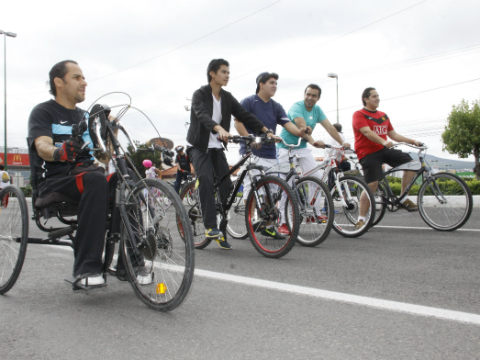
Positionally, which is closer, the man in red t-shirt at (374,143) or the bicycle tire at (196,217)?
the bicycle tire at (196,217)

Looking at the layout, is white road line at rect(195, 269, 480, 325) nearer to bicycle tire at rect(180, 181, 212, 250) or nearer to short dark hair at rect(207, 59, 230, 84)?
bicycle tire at rect(180, 181, 212, 250)

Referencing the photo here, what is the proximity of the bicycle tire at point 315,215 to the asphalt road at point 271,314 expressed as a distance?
0.88 metres

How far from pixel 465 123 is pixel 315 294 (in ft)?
185

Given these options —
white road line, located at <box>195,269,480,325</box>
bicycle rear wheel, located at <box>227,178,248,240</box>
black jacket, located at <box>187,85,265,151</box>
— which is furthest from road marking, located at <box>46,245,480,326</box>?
black jacket, located at <box>187,85,265,151</box>

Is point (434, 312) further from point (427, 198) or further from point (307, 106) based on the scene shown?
point (307, 106)

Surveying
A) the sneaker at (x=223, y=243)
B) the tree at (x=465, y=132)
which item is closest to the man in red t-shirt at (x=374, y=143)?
the sneaker at (x=223, y=243)

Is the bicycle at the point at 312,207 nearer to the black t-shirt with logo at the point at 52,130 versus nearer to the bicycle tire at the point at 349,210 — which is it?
the bicycle tire at the point at 349,210

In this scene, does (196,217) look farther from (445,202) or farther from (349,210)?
(445,202)

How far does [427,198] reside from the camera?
21.5 ft

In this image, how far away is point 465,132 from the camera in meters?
53.0

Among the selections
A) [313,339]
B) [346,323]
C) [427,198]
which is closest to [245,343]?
[313,339]

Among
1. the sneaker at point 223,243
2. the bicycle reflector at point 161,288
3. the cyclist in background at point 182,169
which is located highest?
the cyclist in background at point 182,169

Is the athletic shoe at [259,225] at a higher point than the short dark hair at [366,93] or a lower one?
lower

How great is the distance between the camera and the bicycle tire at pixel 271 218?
455 cm
